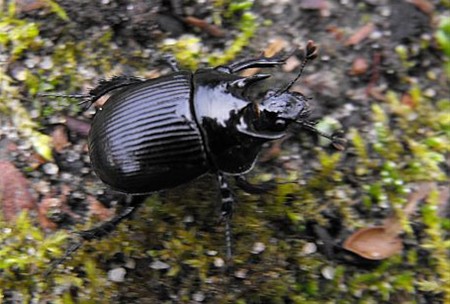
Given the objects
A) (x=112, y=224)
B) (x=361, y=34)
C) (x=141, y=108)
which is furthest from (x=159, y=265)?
(x=361, y=34)

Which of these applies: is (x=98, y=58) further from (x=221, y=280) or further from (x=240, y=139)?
(x=221, y=280)

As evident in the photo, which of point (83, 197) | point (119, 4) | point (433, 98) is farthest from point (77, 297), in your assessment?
point (433, 98)

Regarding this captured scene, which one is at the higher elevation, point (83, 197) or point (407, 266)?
point (83, 197)

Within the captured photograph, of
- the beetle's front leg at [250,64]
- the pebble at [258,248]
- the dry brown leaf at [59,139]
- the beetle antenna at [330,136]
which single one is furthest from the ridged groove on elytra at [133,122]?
the pebble at [258,248]

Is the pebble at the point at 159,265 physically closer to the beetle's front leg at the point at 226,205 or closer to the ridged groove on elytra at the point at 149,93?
the beetle's front leg at the point at 226,205

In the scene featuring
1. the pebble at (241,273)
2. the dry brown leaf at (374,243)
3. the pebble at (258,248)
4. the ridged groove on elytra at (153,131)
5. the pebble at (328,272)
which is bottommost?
the pebble at (328,272)

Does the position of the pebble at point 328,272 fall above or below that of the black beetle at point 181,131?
below

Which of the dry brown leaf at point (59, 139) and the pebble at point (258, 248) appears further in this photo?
A: the dry brown leaf at point (59, 139)

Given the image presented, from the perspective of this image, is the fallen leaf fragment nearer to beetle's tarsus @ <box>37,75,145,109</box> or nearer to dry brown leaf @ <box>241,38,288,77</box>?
dry brown leaf @ <box>241,38,288,77</box>
